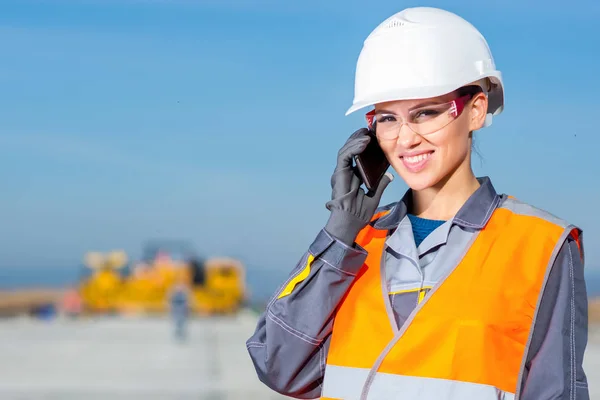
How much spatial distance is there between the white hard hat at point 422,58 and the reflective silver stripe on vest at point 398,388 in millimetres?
760

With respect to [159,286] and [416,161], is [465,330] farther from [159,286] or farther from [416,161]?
[159,286]

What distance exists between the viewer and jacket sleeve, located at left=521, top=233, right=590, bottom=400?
2.24 metres

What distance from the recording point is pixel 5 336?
67.2 ft

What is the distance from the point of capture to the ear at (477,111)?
2557mm

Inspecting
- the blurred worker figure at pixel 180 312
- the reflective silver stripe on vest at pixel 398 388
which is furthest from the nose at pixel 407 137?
the blurred worker figure at pixel 180 312

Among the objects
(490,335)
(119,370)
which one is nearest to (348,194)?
(490,335)

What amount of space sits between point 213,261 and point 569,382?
31251 millimetres

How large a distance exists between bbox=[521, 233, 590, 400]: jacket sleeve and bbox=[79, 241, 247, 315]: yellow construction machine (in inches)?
1167

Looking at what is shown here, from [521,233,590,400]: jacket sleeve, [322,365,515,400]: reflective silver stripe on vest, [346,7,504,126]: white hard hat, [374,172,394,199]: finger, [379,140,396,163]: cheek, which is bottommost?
[322,365,515,400]: reflective silver stripe on vest

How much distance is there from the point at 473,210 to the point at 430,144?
0.73 feet

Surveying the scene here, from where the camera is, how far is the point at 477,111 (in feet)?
8.43

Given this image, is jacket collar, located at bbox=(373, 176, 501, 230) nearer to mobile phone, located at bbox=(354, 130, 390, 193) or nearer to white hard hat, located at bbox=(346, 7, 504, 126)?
mobile phone, located at bbox=(354, 130, 390, 193)

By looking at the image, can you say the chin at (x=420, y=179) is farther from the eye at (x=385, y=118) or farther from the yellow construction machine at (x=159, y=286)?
the yellow construction machine at (x=159, y=286)

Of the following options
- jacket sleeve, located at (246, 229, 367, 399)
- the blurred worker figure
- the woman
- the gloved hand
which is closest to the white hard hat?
the woman
